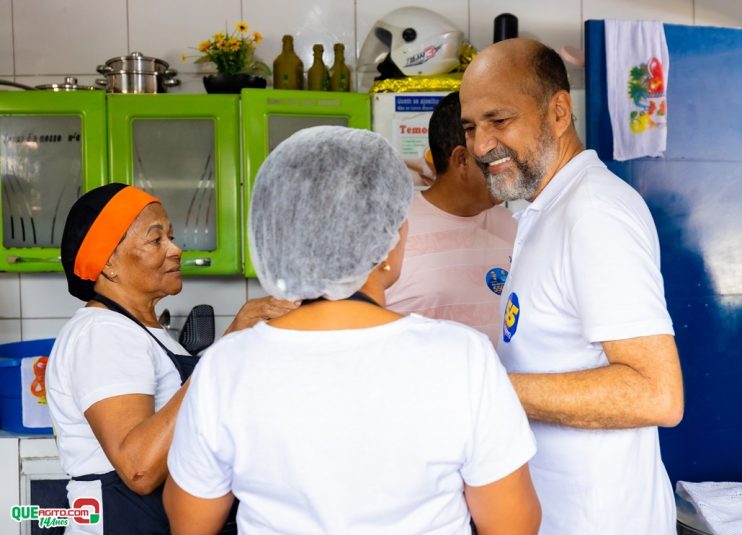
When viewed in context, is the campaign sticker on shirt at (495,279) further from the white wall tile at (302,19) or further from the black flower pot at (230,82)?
the white wall tile at (302,19)

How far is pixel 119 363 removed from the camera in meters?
1.37

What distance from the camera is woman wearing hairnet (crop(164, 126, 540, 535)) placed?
2.96 ft

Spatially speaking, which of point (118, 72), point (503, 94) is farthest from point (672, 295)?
point (118, 72)

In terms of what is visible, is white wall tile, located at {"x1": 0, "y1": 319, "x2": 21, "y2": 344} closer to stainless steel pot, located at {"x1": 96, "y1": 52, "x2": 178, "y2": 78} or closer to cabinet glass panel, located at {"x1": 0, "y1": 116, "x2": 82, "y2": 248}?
cabinet glass panel, located at {"x1": 0, "y1": 116, "x2": 82, "y2": 248}

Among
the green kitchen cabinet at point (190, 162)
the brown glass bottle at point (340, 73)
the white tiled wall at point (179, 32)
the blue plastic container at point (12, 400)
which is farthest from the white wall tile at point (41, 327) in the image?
the brown glass bottle at point (340, 73)

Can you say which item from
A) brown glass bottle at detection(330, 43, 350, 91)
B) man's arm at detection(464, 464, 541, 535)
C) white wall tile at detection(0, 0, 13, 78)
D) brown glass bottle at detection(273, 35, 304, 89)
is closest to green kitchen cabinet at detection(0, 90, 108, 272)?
white wall tile at detection(0, 0, 13, 78)

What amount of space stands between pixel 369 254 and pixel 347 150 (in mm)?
133

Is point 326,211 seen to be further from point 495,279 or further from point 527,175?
point 495,279

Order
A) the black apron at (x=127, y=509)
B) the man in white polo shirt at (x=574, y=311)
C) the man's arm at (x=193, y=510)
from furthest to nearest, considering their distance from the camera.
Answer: the black apron at (x=127, y=509) → the man in white polo shirt at (x=574, y=311) → the man's arm at (x=193, y=510)

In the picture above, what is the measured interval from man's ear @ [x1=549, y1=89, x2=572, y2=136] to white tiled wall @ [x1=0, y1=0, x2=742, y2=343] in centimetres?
188

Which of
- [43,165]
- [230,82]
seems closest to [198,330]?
[43,165]

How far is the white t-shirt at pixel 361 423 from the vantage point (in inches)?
35.4

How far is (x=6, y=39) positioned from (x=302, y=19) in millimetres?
1262

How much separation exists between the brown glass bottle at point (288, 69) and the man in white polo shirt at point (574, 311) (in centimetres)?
162
